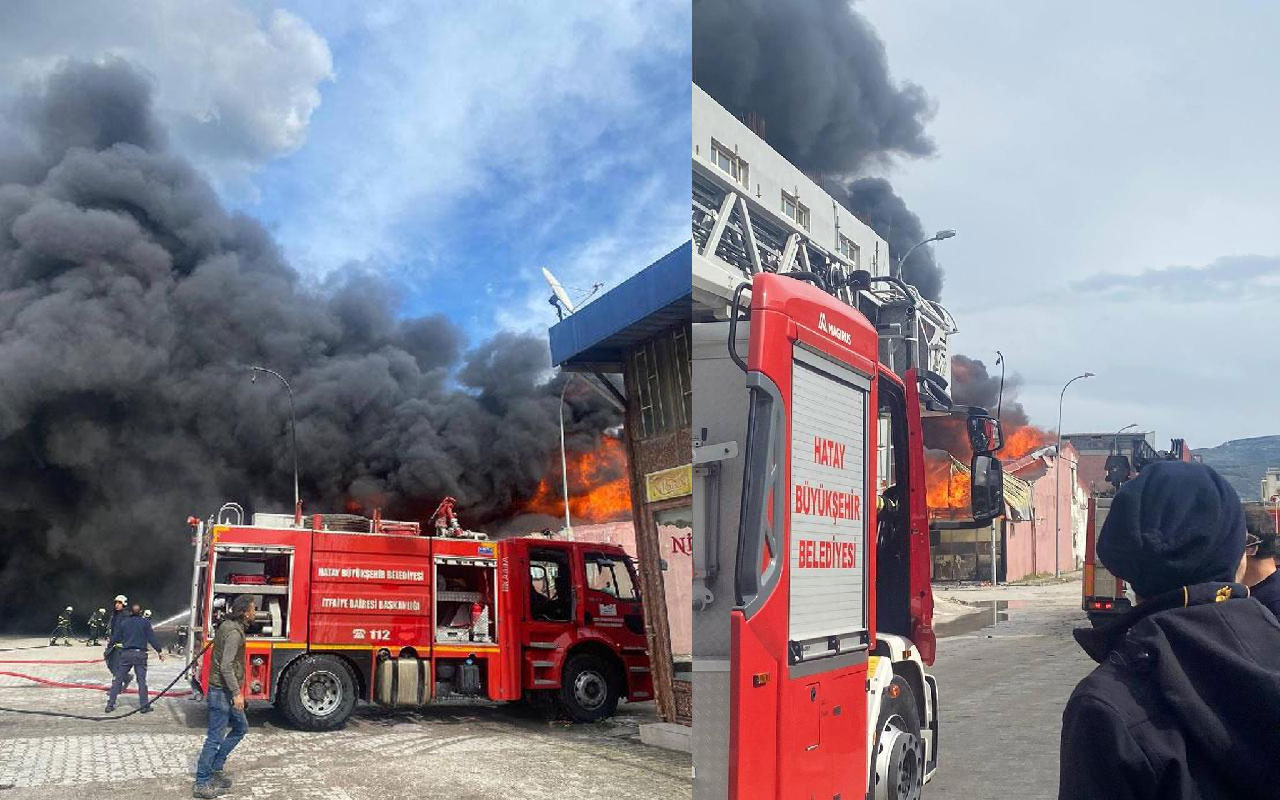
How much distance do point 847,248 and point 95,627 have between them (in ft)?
10.8

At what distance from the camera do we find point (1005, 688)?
21.6 ft

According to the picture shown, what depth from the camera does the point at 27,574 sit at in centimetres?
398

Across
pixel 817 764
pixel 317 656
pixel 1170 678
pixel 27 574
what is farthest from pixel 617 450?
pixel 317 656

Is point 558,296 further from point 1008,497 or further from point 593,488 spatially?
point 1008,497

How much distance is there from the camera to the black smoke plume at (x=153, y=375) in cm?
415

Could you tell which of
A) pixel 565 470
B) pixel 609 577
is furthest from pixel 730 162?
pixel 609 577

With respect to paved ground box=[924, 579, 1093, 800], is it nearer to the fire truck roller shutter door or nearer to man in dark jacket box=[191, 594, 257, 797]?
the fire truck roller shutter door

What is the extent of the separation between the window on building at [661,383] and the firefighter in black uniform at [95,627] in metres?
2.31

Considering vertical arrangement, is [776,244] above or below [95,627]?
above

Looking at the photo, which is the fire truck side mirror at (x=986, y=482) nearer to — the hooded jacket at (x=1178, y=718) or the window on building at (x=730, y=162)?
the window on building at (x=730, y=162)

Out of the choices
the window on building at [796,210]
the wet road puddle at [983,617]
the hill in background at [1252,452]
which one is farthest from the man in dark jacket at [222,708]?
the hill in background at [1252,452]

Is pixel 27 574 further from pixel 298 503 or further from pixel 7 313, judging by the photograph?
pixel 298 503

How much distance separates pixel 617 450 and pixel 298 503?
2147mm

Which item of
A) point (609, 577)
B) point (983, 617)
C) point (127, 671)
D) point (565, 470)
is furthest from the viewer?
point (609, 577)
